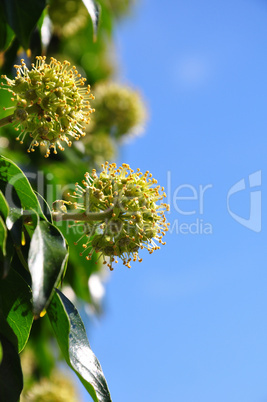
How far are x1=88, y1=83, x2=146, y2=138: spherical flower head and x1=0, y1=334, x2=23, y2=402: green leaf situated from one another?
3.43 meters

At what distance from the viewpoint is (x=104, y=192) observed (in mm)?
1709

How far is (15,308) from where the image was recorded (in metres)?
1.49

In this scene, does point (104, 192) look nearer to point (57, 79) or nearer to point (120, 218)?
point (120, 218)

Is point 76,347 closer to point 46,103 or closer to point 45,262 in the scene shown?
point 45,262

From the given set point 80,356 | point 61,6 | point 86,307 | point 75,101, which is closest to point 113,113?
point 61,6

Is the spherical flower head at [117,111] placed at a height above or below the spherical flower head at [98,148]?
above

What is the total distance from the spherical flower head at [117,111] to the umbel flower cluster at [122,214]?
301 centimetres

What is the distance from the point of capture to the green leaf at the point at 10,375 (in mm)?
1354

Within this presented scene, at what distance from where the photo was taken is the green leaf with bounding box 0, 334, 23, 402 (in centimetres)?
135

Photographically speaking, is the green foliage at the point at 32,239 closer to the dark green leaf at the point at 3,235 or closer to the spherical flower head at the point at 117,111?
the dark green leaf at the point at 3,235

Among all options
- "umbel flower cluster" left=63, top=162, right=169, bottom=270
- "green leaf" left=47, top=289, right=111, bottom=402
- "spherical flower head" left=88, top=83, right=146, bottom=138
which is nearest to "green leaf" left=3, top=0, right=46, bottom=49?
"umbel flower cluster" left=63, top=162, right=169, bottom=270

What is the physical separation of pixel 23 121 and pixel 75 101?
0.19 meters

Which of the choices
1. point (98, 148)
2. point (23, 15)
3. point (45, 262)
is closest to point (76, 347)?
point (45, 262)

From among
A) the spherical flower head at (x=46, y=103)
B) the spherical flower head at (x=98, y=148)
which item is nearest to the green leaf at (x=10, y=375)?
the spherical flower head at (x=46, y=103)
